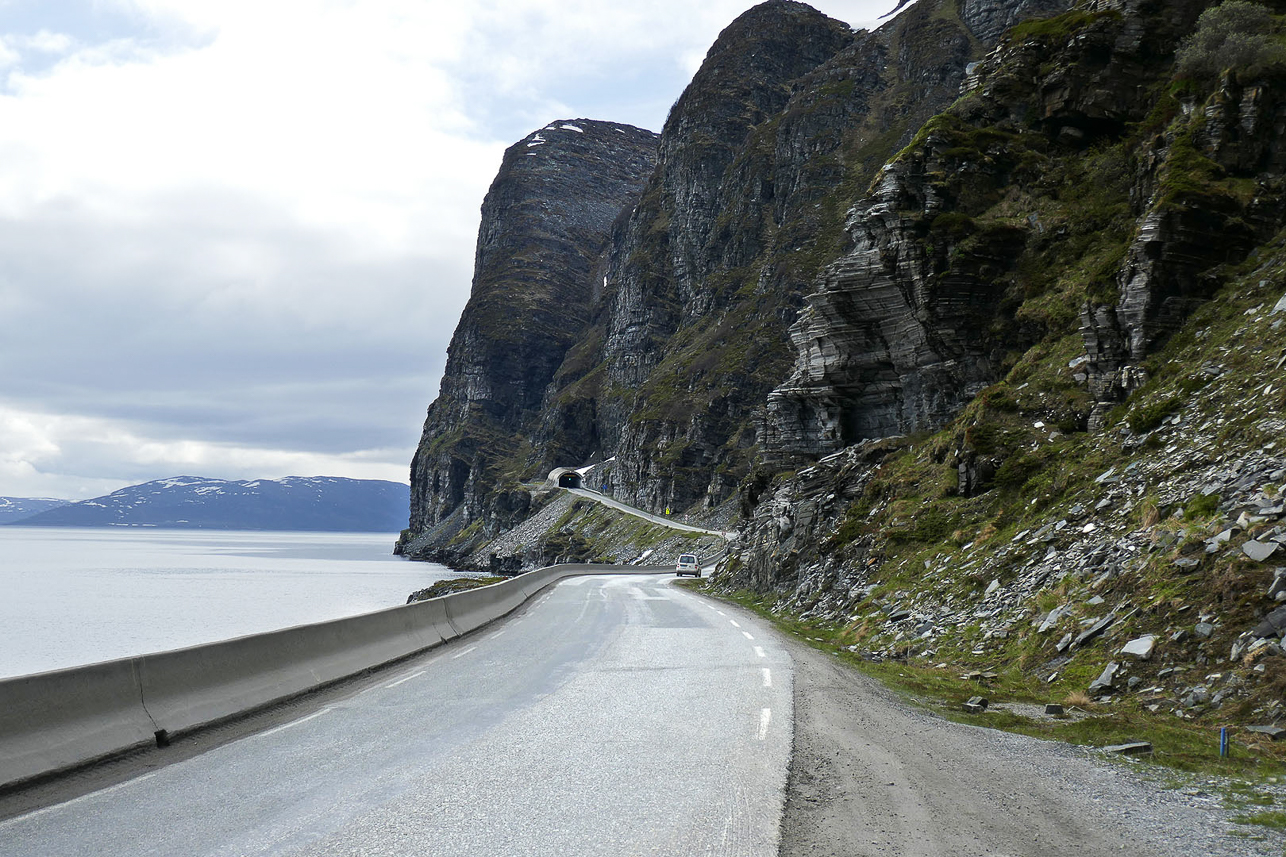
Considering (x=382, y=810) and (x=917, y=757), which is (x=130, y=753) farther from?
(x=917, y=757)

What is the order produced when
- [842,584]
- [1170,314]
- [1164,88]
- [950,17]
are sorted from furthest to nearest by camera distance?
[950,17]
[1164,88]
[842,584]
[1170,314]

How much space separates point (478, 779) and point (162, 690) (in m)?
3.98

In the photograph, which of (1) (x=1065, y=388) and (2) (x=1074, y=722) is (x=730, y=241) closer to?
(1) (x=1065, y=388)

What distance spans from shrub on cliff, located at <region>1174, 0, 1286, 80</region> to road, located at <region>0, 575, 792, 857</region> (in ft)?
78.0

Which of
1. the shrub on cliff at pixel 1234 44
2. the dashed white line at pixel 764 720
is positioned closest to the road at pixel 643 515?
the shrub on cliff at pixel 1234 44

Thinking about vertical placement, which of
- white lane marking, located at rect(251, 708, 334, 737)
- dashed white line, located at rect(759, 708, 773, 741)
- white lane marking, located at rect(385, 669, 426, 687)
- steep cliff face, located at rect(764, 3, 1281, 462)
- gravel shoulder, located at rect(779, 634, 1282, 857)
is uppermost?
steep cliff face, located at rect(764, 3, 1281, 462)

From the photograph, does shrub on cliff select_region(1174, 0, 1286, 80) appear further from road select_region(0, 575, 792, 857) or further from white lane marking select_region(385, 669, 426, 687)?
white lane marking select_region(385, 669, 426, 687)

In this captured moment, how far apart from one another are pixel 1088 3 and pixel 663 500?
3281 inches

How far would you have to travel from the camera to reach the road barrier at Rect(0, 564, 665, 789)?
7.05 meters

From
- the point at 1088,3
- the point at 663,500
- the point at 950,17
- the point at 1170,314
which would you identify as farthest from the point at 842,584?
the point at 950,17

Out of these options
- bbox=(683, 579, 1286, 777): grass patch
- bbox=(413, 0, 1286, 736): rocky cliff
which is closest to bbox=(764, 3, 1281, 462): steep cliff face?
bbox=(413, 0, 1286, 736): rocky cliff

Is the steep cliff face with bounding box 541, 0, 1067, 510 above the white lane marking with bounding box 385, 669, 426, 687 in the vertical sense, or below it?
above

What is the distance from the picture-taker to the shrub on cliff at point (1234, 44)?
23.5 m

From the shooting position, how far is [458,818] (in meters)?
6.18
